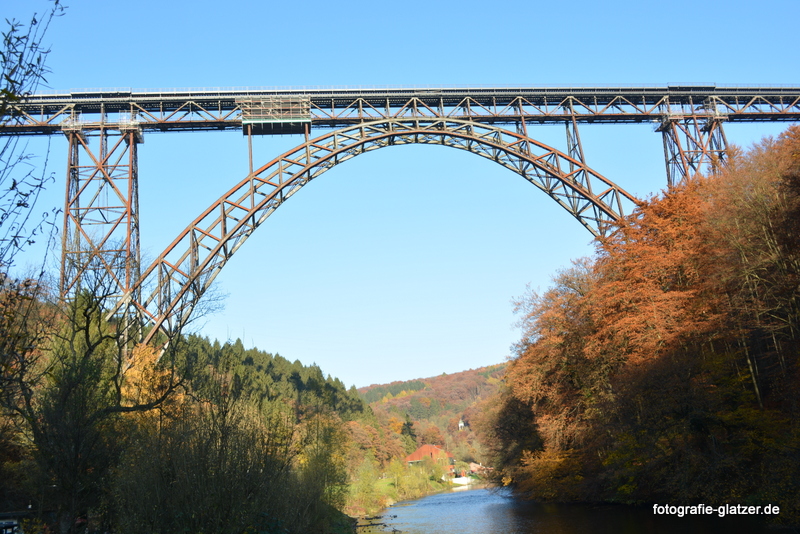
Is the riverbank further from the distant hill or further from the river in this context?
the distant hill

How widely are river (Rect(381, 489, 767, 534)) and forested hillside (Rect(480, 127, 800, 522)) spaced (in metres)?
0.83

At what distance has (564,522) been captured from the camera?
21219 mm

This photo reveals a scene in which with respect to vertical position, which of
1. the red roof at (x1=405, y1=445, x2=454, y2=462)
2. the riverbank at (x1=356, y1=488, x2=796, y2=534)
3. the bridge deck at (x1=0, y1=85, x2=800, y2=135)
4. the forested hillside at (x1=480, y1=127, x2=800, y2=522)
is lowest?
the riverbank at (x1=356, y1=488, x2=796, y2=534)

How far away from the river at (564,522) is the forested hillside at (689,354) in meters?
0.83

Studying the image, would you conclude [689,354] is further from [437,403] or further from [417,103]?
[437,403]

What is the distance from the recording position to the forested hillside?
17.2 metres

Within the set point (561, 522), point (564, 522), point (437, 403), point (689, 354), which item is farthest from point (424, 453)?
point (689, 354)

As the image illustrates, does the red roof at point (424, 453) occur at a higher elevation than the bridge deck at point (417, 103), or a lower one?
lower

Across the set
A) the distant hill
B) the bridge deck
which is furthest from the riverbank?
the distant hill

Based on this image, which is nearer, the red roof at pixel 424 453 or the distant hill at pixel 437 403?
the red roof at pixel 424 453

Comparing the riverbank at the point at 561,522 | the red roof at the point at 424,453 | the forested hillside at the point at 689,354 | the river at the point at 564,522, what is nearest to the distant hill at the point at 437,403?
the red roof at the point at 424,453

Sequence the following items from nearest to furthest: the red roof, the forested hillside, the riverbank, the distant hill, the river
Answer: the riverbank < the river < the forested hillside < the red roof < the distant hill

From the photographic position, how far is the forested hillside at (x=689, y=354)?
56.5 ft

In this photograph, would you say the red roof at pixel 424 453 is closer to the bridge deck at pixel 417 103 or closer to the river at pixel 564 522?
the river at pixel 564 522
